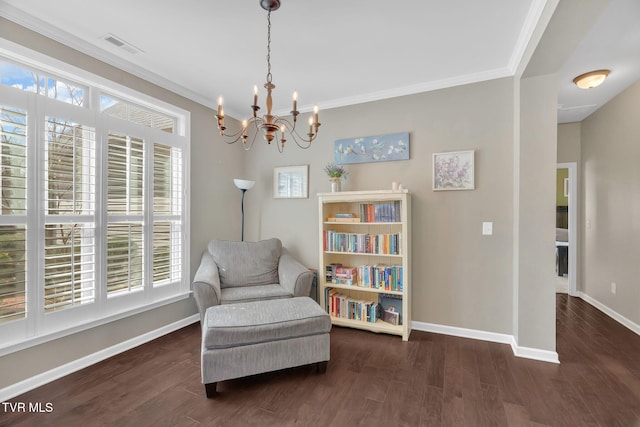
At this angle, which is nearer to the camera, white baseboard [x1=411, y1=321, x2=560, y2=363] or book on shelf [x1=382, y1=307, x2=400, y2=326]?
white baseboard [x1=411, y1=321, x2=560, y2=363]

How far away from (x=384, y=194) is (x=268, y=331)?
164cm

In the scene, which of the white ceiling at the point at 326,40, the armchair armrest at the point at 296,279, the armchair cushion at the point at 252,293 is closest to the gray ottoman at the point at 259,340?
the armchair cushion at the point at 252,293

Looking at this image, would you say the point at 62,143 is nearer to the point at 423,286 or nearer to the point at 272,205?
the point at 272,205

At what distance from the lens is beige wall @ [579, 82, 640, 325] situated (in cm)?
306

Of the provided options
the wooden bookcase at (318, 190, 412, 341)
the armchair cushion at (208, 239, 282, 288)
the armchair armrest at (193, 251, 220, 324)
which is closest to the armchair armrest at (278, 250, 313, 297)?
the armchair cushion at (208, 239, 282, 288)

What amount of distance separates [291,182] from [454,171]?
1.88 meters

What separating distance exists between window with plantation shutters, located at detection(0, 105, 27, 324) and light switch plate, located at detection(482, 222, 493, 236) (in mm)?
3697

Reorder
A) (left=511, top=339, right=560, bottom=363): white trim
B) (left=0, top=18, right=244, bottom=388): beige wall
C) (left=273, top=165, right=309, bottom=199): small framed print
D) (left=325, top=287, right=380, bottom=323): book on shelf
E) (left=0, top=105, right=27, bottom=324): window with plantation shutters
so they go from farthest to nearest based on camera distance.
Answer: (left=273, top=165, right=309, bottom=199): small framed print < (left=325, top=287, right=380, bottom=323): book on shelf < (left=511, top=339, right=560, bottom=363): white trim < (left=0, top=18, right=244, bottom=388): beige wall < (left=0, top=105, right=27, bottom=324): window with plantation shutters

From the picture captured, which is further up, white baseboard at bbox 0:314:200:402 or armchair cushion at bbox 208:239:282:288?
armchair cushion at bbox 208:239:282:288

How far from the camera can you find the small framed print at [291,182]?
3616 millimetres

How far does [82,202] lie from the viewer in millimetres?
2314

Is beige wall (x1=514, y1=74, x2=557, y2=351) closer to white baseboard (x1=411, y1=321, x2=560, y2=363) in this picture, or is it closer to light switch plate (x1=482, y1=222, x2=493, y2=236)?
white baseboard (x1=411, y1=321, x2=560, y2=363)

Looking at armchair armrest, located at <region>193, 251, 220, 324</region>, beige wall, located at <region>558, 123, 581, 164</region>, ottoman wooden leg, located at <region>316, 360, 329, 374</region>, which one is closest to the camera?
ottoman wooden leg, located at <region>316, 360, 329, 374</region>

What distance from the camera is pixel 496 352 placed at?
8.36 feet
